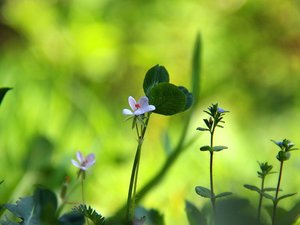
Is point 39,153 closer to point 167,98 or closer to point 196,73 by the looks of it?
point 196,73

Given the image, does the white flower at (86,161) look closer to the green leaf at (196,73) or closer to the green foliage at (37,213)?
the green foliage at (37,213)

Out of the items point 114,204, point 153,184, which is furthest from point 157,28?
point 153,184

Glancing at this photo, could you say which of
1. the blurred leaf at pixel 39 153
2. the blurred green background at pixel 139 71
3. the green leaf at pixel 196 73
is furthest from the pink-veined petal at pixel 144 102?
the blurred green background at pixel 139 71

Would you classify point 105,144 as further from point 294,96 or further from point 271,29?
point 271,29

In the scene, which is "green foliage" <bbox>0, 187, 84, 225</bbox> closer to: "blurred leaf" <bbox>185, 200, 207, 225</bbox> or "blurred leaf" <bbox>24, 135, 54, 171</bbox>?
"blurred leaf" <bbox>185, 200, 207, 225</bbox>

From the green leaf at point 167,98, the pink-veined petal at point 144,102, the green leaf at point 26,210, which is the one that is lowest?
the green leaf at point 26,210

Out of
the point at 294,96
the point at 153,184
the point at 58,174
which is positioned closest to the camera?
the point at 153,184

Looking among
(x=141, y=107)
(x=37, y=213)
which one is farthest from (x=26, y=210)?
(x=141, y=107)

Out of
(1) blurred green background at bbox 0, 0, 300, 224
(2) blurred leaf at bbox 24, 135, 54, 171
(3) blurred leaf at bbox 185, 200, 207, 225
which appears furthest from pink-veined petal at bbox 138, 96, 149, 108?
(1) blurred green background at bbox 0, 0, 300, 224
